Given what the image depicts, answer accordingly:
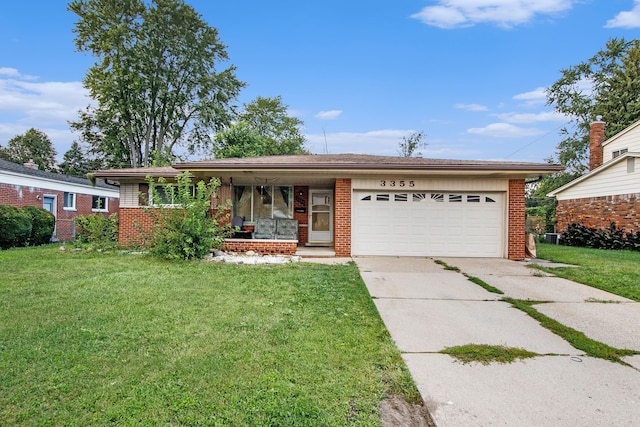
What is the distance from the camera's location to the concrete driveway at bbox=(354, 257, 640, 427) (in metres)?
2.39

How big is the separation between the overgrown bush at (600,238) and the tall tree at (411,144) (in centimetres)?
1620

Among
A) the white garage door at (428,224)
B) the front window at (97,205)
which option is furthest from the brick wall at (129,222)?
the front window at (97,205)

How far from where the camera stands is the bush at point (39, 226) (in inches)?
492

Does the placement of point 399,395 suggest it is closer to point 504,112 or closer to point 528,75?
point 528,75

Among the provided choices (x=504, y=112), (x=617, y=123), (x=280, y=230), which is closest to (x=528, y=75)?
(x=504, y=112)

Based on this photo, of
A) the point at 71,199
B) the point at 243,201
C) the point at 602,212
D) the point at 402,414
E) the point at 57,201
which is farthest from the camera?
the point at 71,199

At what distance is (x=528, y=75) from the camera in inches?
650

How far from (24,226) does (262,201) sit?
794 centimetres

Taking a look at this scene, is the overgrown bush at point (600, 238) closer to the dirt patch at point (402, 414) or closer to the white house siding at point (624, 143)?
the white house siding at point (624, 143)

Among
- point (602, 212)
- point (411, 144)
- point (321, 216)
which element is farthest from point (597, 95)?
point (321, 216)

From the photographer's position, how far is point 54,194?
56.5 ft

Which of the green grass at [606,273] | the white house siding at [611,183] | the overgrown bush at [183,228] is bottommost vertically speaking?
the green grass at [606,273]

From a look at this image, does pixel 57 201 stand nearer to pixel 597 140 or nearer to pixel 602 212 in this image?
pixel 602 212

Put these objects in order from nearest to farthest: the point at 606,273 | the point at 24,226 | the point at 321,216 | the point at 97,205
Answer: the point at 606,273 < the point at 24,226 < the point at 321,216 < the point at 97,205
